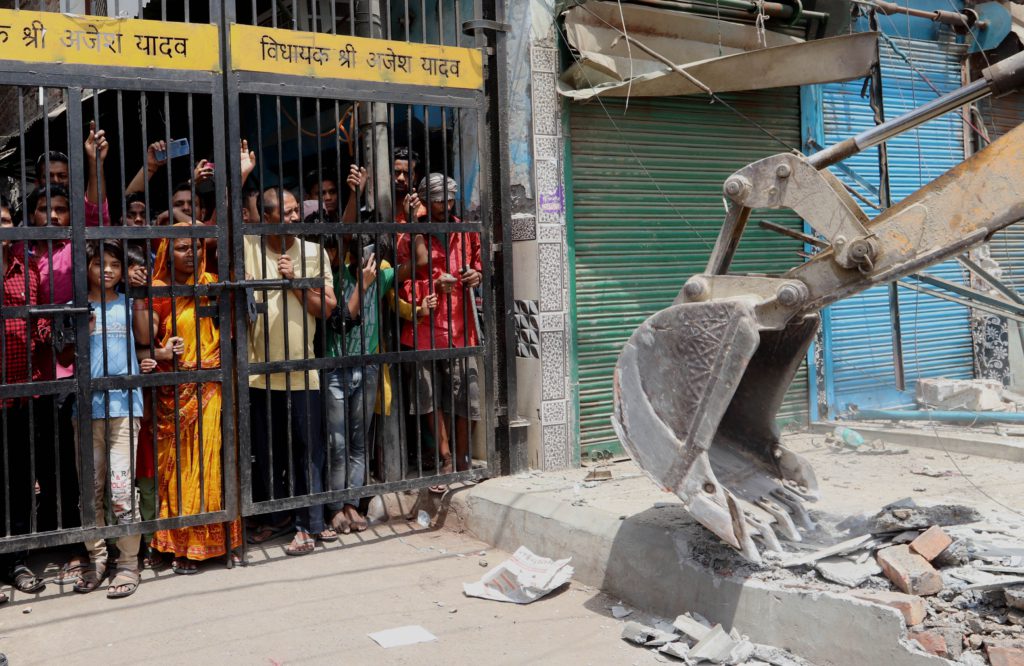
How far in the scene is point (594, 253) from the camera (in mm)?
6629

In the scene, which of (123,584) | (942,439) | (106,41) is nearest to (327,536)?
(123,584)

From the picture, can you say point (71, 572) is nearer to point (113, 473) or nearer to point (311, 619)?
point (113, 473)

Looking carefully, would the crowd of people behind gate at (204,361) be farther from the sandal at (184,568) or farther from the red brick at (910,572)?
the red brick at (910,572)

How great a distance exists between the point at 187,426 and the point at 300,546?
0.97 m

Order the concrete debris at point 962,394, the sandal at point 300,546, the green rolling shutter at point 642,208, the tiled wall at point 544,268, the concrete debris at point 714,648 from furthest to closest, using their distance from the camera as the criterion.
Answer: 1. the concrete debris at point 962,394
2. the green rolling shutter at point 642,208
3. the tiled wall at point 544,268
4. the sandal at point 300,546
5. the concrete debris at point 714,648

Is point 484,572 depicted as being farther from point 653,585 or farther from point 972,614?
point 972,614

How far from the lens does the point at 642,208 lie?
6.89 metres

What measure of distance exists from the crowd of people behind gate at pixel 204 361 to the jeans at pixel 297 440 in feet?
0.04

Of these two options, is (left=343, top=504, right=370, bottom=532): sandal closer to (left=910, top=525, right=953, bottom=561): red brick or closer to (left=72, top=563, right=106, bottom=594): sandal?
(left=72, top=563, right=106, bottom=594): sandal

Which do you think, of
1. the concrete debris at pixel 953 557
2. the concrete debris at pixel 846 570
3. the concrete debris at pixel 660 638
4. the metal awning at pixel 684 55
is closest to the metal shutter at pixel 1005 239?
the metal awning at pixel 684 55

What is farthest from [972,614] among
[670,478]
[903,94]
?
[903,94]

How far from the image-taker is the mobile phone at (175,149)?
16.0 ft

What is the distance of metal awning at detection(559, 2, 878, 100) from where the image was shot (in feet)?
20.5

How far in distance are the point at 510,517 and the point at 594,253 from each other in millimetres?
2081
